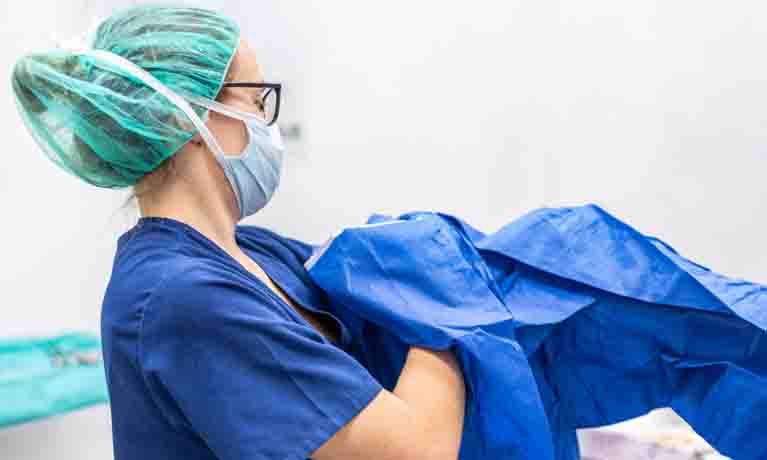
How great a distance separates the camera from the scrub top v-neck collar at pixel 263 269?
2.93 feet

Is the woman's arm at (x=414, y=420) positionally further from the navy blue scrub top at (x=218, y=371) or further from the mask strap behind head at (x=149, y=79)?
the mask strap behind head at (x=149, y=79)

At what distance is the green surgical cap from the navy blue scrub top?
0.48 feet

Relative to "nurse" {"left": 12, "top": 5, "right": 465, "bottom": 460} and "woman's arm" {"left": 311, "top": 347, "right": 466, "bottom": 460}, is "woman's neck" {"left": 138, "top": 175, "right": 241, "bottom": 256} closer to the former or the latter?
"nurse" {"left": 12, "top": 5, "right": 465, "bottom": 460}

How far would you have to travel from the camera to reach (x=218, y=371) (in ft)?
2.48

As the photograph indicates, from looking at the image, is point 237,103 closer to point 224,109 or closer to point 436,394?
point 224,109

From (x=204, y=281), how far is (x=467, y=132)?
110cm

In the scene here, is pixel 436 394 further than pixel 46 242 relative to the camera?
No

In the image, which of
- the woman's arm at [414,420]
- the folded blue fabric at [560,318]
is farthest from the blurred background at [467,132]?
the woman's arm at [414,420]

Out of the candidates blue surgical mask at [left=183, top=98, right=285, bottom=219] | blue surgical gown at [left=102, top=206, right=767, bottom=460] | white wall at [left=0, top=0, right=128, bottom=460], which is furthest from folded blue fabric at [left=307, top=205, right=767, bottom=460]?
white wall at [left=0, top=0, right=128, bottom=460]

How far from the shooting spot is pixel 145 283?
2.68ft

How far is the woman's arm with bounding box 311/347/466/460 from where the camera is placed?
769 mm

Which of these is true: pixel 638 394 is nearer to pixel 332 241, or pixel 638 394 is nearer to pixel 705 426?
pixel 705 426

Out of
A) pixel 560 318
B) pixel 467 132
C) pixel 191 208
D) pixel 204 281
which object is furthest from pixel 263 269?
pixel 467 132

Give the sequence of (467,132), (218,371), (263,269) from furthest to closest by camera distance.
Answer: (467,132) < (263,269) < (218,371)
